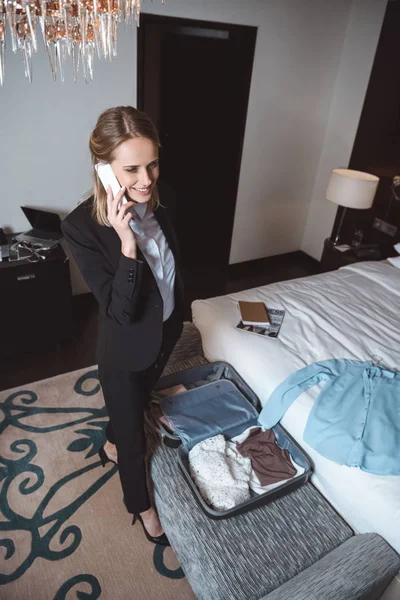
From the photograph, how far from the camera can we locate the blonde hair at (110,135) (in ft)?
4.41

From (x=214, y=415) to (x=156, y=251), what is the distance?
0.82 metres

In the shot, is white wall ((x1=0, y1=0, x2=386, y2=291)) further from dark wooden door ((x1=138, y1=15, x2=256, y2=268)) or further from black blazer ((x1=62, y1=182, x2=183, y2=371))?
black blazer ((x1=62, y1=182, x2=183, y2=371))

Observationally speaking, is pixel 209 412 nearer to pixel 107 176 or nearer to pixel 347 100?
pixel 107 176

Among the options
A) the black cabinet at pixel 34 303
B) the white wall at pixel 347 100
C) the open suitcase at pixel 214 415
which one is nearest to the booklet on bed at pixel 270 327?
the open suitcase at pixel 214 415

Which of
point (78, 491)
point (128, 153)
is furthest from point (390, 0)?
point (78, 491)

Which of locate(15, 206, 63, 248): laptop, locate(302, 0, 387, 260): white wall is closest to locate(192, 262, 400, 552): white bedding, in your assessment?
→ locate(15, 206, 63, 248): laptop

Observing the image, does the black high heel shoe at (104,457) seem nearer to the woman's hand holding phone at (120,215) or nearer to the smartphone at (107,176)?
the woman's hand holding phone at (120,215)

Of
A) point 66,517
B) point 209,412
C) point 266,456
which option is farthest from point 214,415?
point 66,517

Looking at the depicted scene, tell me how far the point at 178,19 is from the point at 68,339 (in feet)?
7.78

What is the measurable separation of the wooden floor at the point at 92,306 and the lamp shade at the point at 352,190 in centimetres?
104

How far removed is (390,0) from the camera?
3256mm

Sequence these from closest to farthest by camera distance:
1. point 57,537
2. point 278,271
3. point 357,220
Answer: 1. point 57,537
2. point 357,220
3. point 278,271

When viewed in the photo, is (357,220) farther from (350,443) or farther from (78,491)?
(78,491)

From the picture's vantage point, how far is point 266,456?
69.9 inches
